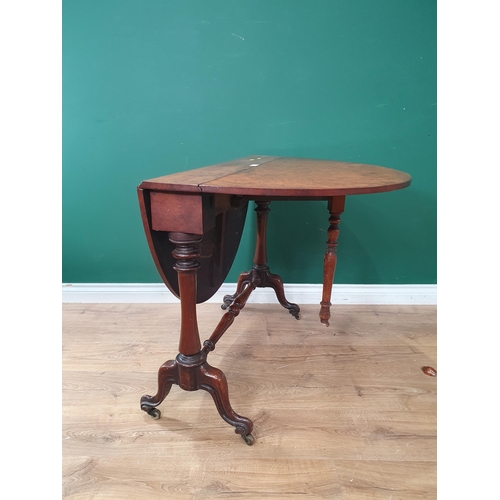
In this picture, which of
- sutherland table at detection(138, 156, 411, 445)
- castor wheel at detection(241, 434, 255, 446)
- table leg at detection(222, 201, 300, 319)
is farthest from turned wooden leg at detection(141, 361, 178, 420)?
table leg at detection(222, 201, 300, 319)

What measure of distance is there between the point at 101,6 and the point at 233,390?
1983 millimetres

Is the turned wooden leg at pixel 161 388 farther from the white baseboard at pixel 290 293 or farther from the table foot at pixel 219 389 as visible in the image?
the white baseboard at pixel 290 293

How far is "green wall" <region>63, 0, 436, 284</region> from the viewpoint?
2088 millimetres

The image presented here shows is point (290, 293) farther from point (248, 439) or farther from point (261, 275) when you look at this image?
point (248, 439)

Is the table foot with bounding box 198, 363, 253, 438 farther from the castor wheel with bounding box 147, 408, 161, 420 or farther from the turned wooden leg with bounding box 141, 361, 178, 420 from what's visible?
the castor wheel with bounding box 147, 408, 161, 420

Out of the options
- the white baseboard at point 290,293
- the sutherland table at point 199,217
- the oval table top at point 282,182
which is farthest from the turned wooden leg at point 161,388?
the white baseboard at point 290,293

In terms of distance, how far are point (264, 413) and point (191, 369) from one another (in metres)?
0.31

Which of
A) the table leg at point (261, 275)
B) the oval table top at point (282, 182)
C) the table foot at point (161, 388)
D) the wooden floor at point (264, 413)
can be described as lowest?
the wooden floor at point (264, 413)

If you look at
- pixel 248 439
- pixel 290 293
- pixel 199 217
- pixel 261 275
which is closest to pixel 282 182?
pixel 199 217

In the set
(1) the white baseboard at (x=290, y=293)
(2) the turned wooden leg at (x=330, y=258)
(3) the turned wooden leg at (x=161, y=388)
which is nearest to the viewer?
(3) the turned wooden leg at (x=161, y=388)

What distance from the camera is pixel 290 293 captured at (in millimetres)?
2355

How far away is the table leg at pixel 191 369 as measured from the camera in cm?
123

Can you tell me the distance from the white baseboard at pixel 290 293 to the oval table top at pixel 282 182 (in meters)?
1.04

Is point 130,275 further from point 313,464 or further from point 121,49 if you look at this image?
point 313,464
